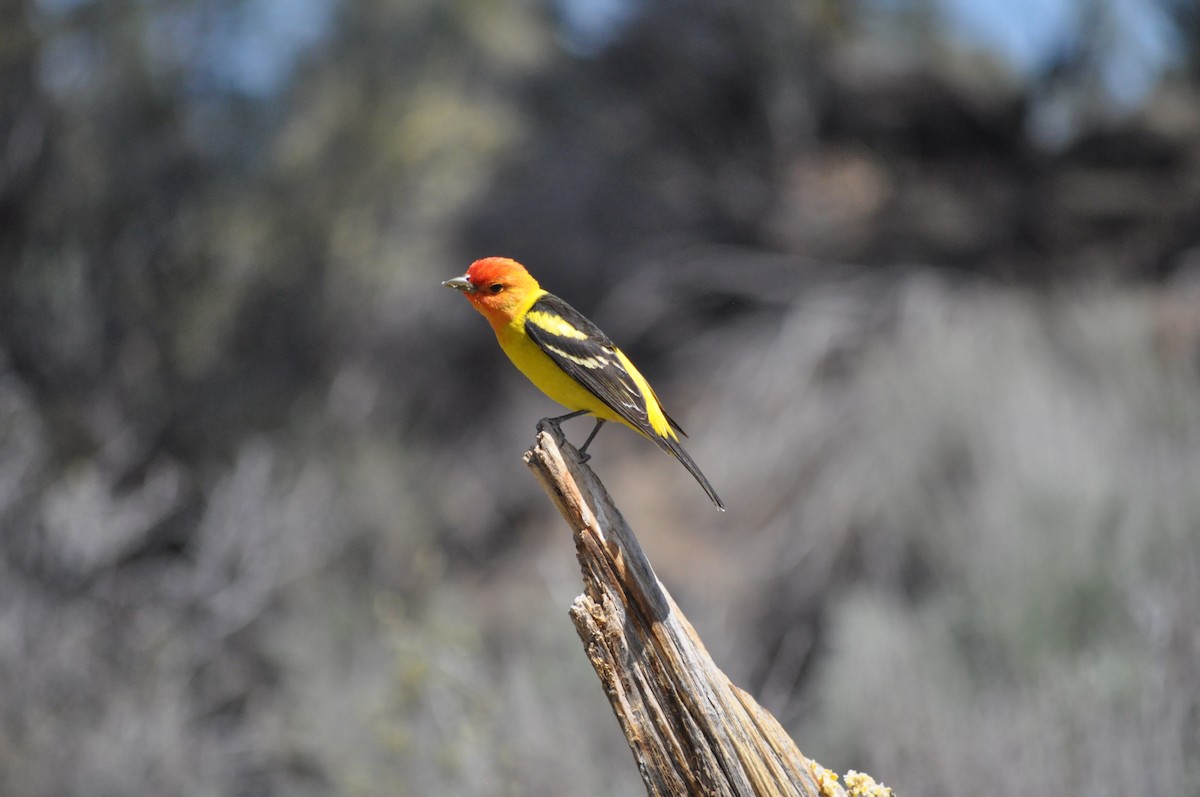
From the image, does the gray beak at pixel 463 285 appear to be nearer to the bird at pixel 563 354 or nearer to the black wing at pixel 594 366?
the bird at pixel 563 354

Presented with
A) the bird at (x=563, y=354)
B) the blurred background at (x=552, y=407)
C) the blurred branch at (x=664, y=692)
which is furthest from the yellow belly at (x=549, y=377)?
the blurred background at (x=552, y=407)

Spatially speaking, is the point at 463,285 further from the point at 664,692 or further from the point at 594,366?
the point at 664,692

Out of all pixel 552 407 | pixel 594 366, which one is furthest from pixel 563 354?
pixel 552 407

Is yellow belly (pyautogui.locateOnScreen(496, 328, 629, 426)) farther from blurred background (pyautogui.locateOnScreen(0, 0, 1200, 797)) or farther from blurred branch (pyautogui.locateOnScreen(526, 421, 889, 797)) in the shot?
blurred background (pyautogui.locateOnScreen(0, 0, 1200, 797))

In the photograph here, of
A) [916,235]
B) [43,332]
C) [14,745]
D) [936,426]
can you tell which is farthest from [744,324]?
[14,745]

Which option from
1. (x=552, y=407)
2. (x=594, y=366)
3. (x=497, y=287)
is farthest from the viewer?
(x=552, y=407)

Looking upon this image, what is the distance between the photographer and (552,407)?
37.3 ft

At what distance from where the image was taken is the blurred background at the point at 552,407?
5.68 meters

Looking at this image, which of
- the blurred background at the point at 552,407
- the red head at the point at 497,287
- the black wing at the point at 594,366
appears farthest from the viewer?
the blurred background at the point at 552,407

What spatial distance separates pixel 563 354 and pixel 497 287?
0.43 meters

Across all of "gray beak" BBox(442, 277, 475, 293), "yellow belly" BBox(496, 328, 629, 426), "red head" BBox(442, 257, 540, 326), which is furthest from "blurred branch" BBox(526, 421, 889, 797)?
"gray beak" BBox(442, 277, 475, 293)

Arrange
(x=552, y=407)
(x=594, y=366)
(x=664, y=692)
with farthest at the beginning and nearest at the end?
(x=552, y=407), (x=594, y=366), (x=664, y=692)

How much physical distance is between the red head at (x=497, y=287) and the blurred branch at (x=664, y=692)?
0.98 metres

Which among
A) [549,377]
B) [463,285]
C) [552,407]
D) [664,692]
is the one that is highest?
[463,285]
